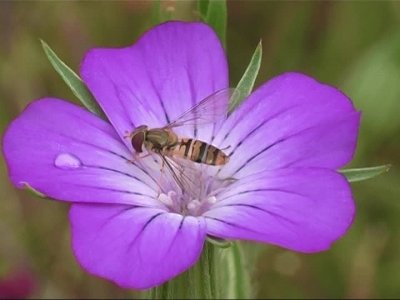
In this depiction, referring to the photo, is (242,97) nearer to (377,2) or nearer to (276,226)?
(276,226)

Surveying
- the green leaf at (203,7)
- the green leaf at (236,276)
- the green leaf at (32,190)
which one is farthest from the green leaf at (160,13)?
the green leaf at (32,190)

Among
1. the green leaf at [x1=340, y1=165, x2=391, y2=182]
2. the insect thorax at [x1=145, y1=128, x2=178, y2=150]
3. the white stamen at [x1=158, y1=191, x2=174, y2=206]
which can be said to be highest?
the green leaf at [x1=340, y1=165, x2=391, y2=182]

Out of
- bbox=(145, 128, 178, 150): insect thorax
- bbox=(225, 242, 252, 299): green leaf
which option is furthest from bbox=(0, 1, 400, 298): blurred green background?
bbox=(145, 128, 178, 150): insect thorax

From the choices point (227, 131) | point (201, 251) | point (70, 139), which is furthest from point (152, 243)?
point (227, 131)

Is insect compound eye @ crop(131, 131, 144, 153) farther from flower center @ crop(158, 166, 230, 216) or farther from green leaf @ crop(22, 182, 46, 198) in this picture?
green leaf @ crop(22, 182, 46, 198)

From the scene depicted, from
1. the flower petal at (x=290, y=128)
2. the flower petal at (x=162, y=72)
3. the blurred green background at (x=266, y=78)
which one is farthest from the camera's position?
the blurred green background at (x=266, y=78)

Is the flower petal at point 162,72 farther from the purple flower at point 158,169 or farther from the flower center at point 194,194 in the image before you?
the flower center at point 194,194

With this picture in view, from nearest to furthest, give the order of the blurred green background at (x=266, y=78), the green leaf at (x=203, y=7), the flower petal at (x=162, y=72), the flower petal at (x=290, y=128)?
the flower petal at (x=290, y=128), the flower petal at (x=162, y=72), the green leaf at (x=203, y=7), the blurred green background at (x=266, y=78)
